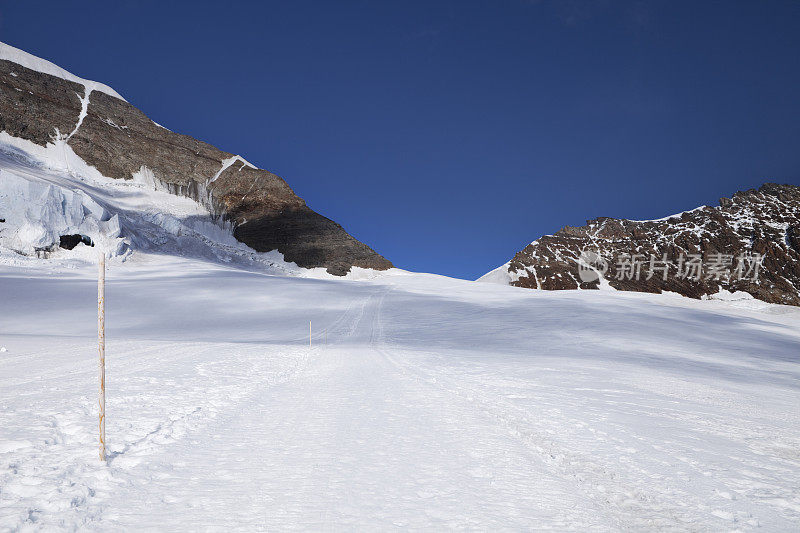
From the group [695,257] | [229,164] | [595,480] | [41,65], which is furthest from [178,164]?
[695,257]

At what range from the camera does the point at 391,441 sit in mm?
4281

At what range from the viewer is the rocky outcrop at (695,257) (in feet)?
448

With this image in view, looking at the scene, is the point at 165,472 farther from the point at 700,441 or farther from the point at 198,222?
the point at 198,222

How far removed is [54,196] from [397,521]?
50544 millimetres

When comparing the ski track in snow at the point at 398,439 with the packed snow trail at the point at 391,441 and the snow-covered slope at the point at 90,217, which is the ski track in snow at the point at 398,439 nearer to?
the packed snow trail at the point at 391,441

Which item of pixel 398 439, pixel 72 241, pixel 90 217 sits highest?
pixel 90 217

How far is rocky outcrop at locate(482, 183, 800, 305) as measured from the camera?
5374 inches

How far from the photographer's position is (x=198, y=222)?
71.1 m

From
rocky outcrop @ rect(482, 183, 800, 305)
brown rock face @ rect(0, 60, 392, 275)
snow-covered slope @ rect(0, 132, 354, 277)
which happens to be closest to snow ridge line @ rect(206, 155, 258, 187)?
brown rock face @ rect(0, 60, 392, 275)

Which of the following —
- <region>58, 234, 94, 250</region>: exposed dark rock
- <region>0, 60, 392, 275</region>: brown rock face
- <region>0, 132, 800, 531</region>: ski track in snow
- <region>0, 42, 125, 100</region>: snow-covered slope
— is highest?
<region>0, 42, 125, 100</region>: snow-covered slope

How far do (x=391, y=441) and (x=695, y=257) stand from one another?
183m

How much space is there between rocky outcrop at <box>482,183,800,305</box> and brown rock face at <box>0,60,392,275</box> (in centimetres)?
7611

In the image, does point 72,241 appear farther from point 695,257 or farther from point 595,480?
point 695,257

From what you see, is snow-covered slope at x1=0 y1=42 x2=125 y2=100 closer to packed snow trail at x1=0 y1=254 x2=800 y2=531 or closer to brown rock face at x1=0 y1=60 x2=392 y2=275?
brown rock face at x1=0 y1=60 x2=392 y2=275
